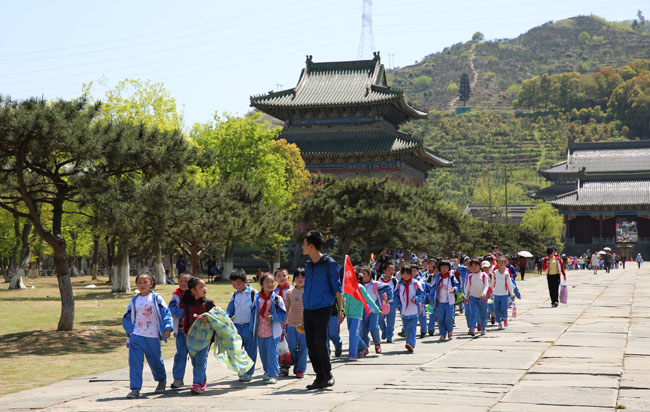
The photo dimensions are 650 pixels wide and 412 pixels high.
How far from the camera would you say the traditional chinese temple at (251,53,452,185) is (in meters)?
49.3

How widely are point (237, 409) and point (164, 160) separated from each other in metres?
9.75

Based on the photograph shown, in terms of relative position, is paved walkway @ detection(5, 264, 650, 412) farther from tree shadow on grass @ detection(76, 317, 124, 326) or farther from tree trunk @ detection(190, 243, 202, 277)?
tree trunk @ detection(190, 243, 202, 277)

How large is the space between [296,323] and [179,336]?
157 centimetres

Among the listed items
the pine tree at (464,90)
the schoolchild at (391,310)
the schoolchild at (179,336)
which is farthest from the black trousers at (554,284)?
the pine tree at (464,90)

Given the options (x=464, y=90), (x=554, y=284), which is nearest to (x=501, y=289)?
(x=554, y=284)

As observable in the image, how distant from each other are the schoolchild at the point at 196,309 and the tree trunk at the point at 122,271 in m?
19.9

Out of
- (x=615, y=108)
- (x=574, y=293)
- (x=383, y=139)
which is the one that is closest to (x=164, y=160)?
(x=574, y=293)

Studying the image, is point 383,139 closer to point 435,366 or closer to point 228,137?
point 228,137

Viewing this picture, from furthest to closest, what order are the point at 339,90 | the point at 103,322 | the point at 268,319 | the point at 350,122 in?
1. the point at 339,90
2. the point at 350,122
3. the point at 103,322
4. the point at 268,319

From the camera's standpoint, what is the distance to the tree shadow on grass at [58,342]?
13852 millimetres

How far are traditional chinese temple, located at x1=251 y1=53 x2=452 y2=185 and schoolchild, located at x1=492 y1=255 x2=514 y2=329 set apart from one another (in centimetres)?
3261

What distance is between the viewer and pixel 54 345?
14445 mm

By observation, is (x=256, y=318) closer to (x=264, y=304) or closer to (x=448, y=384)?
(x=264, y=304)

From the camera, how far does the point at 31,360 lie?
41.9ft
